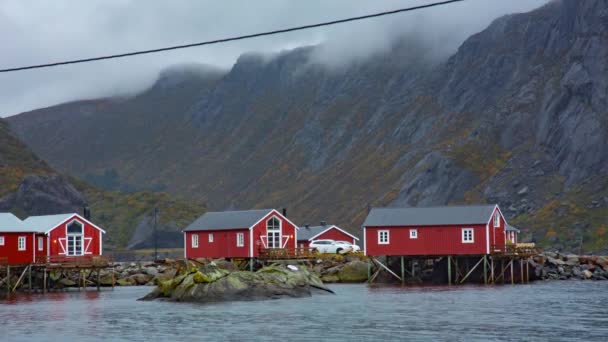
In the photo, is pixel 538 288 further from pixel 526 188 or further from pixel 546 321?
pixel 526 188

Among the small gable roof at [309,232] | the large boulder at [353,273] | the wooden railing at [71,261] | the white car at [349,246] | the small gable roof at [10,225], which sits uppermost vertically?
the small gable roof at [10,225]

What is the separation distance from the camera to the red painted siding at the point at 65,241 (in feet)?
286

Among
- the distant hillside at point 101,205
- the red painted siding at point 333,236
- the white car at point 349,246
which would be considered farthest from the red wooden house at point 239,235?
the distant hillside at point 101,205

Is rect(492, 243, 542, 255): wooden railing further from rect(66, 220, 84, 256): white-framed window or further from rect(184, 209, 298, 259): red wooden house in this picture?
rect(66, 220, 84, 256): white-framed window

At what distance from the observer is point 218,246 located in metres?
99.4

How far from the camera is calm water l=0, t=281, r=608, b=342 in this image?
1799 inches

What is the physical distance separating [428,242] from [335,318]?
118 feet

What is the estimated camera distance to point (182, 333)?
47.0 meters

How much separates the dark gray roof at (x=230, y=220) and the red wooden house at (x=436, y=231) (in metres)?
12.2

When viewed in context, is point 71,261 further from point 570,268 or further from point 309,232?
point 570,268

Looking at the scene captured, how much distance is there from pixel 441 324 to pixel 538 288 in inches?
1274

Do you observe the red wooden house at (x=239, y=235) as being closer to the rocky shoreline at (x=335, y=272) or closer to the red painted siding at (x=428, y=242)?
the rocky shoreline at (x=335, y=272)

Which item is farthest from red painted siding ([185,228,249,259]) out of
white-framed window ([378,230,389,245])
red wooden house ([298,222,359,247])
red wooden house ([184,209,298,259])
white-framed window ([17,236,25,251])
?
white-framed window ([17,236,25,251])

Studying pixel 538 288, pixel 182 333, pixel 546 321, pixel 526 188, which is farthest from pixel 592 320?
pixel 526 188
